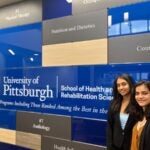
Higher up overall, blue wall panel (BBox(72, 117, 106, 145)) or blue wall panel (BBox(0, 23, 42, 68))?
blue wall panel (BBox(0, 23, 42, 68))

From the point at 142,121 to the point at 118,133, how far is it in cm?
39

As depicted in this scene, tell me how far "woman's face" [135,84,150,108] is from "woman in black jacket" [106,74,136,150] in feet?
0.81

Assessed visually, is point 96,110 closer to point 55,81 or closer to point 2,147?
point 55,81

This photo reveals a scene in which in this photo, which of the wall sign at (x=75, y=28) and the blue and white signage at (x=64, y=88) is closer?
the blue and white signage at (x=64, y=88)

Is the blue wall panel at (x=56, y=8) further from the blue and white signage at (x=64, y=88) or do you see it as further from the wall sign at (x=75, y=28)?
the blue and white signage at (x=64, y=88)

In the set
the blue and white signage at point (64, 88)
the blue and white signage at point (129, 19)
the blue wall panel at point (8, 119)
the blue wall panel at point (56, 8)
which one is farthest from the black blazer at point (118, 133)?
the blue wall panel at point (8, 119)

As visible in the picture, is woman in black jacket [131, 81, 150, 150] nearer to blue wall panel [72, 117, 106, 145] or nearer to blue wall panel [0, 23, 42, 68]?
blue wall panel [72, 117, 106, 145]

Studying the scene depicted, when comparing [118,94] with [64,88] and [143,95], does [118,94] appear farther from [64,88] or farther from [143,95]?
[64,88]

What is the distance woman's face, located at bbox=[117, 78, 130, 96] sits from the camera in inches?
133

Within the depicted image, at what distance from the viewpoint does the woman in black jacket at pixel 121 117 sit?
3.28 metres

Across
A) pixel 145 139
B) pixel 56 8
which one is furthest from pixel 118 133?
pixel 56 8

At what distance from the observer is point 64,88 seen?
4.51 metres

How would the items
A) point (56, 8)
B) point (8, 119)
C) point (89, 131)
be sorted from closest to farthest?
point (89, 131) < point (56, 8) < point (8, 119)

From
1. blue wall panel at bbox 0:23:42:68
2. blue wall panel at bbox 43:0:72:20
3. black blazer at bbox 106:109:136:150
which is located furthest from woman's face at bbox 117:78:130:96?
blue wall panel at bbox 0:23:42:68
